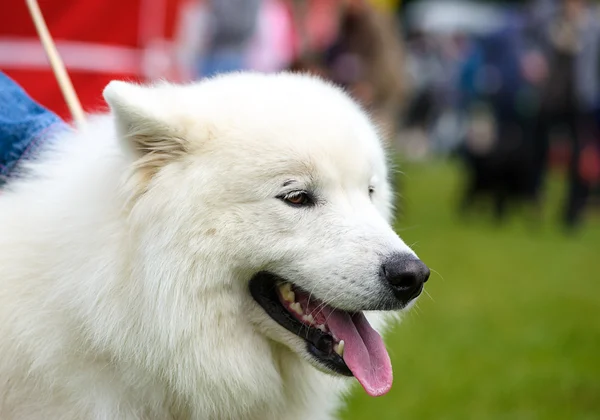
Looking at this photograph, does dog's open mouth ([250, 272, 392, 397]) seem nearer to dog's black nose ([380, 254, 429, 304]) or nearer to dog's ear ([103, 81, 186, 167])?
dog's black nose ([380, 254, 429, 304])

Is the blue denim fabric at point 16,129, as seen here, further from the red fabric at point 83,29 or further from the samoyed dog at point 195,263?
the red fabric at point 83,29

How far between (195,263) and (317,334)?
504 mm

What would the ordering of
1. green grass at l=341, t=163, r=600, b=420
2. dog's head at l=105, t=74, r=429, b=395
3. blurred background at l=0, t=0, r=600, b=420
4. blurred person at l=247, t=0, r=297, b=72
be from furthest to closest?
1. blurred person at l=247, t=0, r=297, b=72
2. blurred background at l=0, t=0, r=600, b=420
3. green grass at l=341, t=163, r=600, b=420
4. dog's head at l=105, t=74, r=429, b=395

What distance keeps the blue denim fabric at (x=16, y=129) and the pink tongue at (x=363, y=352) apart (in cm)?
126

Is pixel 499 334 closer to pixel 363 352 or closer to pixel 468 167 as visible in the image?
pixel 363 352

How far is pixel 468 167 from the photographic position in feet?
41.0

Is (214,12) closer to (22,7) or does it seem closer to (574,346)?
(22,7)

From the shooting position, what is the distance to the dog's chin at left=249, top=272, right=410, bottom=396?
8.98 ft

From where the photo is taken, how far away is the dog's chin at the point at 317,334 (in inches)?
108

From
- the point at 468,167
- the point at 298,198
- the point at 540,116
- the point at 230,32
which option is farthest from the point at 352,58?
the point at 298,198

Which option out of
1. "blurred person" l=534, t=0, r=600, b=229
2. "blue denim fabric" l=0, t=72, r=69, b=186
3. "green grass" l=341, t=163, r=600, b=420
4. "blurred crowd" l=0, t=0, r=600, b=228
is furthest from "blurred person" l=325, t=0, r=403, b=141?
"blue denim fabric" l=0, t=72, r=69, b=186

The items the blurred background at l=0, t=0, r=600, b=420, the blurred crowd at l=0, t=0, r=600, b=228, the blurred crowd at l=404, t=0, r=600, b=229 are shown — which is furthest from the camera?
the blurred crowd at l=404, t=0, r=600, b=229

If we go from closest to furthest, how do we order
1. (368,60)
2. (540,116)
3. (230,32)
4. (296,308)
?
(296,308)
(230,32)
(368,60)
(540,116)

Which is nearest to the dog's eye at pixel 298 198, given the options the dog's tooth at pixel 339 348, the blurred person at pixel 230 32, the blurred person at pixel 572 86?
the dog's tooth at pixel 339 348
